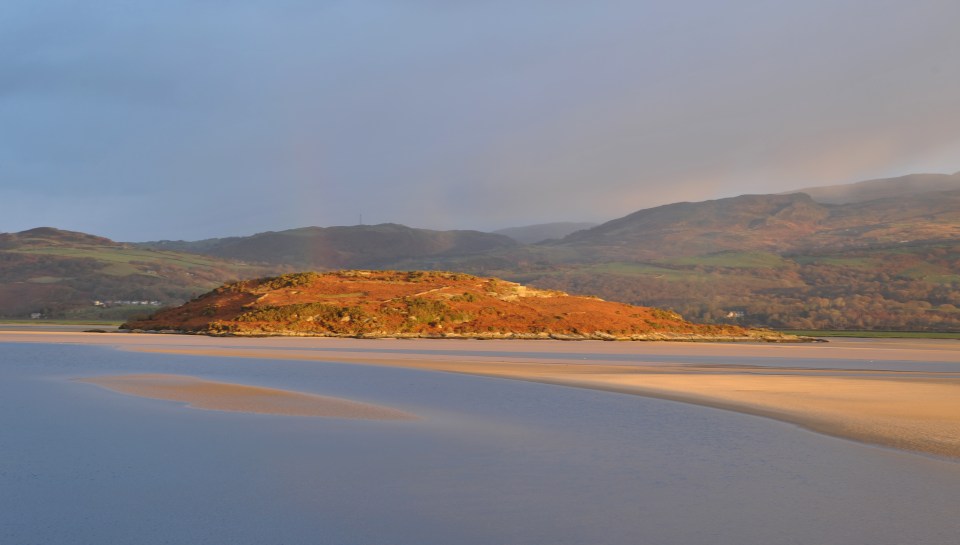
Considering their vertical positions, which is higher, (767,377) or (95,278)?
(95,278)

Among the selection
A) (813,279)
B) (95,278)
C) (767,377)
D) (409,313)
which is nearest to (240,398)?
(767,377)

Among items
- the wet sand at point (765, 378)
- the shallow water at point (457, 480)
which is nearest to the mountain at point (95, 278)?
the wet sand at point (765, 378)

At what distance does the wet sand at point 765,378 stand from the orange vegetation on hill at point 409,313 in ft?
33.4

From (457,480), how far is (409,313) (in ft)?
129

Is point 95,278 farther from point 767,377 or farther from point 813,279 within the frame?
point 767,377

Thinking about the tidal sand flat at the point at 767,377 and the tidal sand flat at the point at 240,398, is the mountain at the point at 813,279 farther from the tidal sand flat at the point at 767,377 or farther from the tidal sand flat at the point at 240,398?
the tidal sand flat at the point at 240,398

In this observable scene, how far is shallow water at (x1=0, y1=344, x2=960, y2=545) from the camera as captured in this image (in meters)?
6.47

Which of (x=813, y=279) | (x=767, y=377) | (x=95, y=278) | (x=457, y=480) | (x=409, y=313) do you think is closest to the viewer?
(x=457, y=480)

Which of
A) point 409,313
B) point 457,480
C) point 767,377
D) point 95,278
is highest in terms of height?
point 95,278

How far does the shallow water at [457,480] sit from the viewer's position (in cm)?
647

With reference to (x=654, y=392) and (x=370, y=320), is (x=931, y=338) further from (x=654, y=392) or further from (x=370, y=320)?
(x=654, y=392)

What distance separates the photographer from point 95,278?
108 m

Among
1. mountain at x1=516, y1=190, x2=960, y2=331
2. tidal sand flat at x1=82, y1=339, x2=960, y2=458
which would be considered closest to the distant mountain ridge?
→ mountain at x1=516, y1=190, x2=960, y2=331

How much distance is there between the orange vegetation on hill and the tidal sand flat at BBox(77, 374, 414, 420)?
2657cm
